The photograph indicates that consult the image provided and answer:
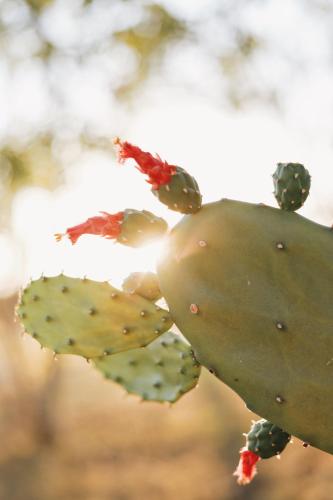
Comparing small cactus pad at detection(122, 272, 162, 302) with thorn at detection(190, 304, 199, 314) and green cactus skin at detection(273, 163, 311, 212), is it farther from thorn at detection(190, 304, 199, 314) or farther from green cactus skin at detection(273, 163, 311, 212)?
green cactus skin at detection(273, 163, 311, 212)

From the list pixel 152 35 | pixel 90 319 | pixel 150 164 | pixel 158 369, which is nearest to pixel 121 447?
pixel 152 35

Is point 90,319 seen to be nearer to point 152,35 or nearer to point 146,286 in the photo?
point 146,286

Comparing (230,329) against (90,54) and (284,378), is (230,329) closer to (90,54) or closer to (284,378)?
(284,378)

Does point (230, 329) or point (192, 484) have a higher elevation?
point (230, 329)

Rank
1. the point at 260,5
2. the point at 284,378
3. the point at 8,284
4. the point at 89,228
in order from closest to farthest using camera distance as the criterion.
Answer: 1. the point at 284,378
2. the point at 89,228
3. the point at 260,5
4. the point at 8,284

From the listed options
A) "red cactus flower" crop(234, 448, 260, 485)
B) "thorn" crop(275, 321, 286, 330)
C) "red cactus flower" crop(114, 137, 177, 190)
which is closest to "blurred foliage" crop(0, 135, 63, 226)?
"red cactus flower" crop(234, 448, 260, 485)

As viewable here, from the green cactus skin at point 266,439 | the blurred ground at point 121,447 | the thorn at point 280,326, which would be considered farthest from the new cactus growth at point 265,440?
the blurred ground at point 121,447

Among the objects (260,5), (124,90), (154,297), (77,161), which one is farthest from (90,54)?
(154,297)
